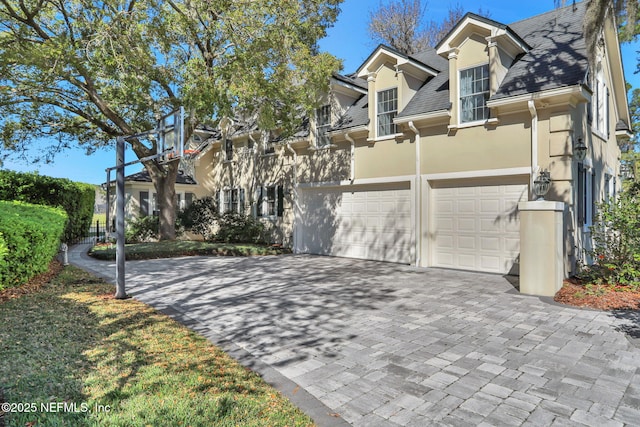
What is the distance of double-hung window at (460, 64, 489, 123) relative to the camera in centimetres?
970

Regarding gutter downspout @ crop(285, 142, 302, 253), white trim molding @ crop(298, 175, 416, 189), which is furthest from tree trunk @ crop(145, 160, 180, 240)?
white trim molding @ crop(298, 175, 416, 189)

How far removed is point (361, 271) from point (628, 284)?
19.3 feet

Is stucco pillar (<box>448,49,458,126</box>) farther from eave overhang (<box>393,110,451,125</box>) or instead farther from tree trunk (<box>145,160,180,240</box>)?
tree trunk (<box>145,160,180,240</box>)

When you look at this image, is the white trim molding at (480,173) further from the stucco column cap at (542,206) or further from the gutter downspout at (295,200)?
the gutter downspout at (295,200)

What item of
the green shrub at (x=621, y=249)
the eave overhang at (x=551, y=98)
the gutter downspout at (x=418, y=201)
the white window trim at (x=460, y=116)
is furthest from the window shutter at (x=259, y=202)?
the green shrub at (x=621, y=249)

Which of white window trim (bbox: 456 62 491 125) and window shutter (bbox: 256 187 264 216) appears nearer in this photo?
white window trim (bbox: 456 62 491 125)

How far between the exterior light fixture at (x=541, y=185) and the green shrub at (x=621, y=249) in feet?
4.12

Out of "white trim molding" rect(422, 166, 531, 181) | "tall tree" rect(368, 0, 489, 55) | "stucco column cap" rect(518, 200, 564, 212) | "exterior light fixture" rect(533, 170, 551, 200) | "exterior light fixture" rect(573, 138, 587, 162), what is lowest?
"stucco column cap" rect(518, 200, 564, 212)

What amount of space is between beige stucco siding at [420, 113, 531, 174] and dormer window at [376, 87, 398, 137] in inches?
53.6

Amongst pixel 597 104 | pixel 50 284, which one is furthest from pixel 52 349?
pixel 597 104

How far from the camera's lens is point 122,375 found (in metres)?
3.61

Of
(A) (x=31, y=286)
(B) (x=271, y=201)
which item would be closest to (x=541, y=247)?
(A) (x=31, y=286)

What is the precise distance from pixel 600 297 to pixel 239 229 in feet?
44.7

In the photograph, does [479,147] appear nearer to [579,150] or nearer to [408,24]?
[579,150]
